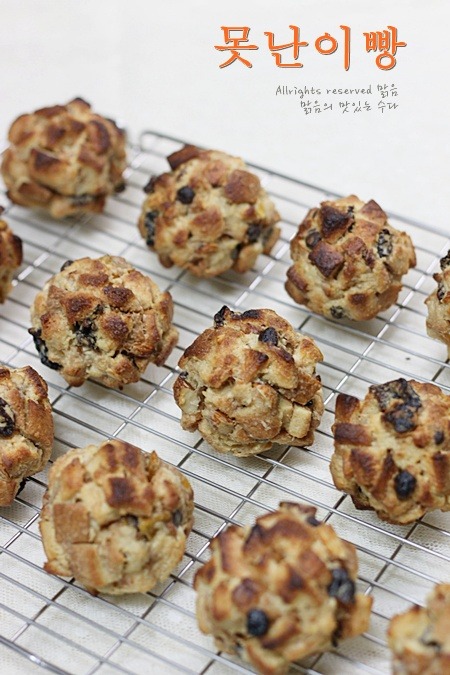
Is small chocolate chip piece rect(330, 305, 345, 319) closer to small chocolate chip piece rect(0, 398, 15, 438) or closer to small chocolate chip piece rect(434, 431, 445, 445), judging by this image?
small chocolate chip piece rect(434, 431, 445, 445)

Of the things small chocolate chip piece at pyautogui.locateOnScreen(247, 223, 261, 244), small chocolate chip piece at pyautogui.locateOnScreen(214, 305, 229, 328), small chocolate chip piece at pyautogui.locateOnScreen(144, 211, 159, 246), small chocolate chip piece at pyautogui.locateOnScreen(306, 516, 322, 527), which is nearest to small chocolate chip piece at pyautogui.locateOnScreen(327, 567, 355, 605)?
small chocolate chip piece at pyautogui.locateOnScreen(306, 516, 322, 527)

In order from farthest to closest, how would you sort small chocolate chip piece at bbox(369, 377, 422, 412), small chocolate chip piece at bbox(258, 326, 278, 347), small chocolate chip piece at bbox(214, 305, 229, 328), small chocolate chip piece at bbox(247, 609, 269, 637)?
small chocolate chip piece at bbox(214, 305, 229, 328), small chocolate chip piece at bbox(258, 326, 278, 347), small chocolate chip piece at bbox(369, 377, 422, 412), small chocolate chip piece at bbox(247, 609, 269, 637)

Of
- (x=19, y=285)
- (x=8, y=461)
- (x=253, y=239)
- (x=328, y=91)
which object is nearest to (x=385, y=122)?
(x=328, y=91)

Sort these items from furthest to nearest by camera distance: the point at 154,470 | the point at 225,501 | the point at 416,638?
1. the point at 225,501
2. the point at 154,470
3. the point at 416,638

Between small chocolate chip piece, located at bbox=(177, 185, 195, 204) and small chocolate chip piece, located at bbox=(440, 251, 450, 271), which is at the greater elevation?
small chocolate chip piece, located at bbox=(177, 185, 195, 204)

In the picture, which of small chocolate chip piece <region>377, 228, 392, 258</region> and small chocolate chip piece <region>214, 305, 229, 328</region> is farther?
small chocolate chip piece <region>377, 228, 392, 258</region>

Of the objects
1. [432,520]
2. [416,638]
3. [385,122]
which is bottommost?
[432,520]

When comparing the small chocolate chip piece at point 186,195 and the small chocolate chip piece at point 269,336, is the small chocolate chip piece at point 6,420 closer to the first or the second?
the small chocolate chip piece at point 269,336

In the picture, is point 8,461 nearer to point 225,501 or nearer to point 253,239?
point 225,501
